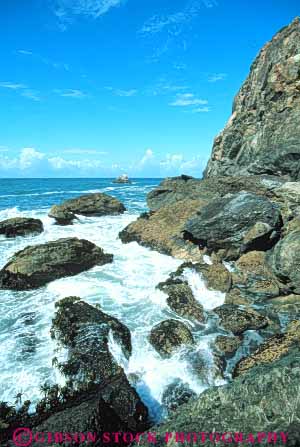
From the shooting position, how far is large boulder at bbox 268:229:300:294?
12.4 meters

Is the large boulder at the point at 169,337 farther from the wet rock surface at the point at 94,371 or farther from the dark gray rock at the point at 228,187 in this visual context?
the dark gray rock at the point at 228,187

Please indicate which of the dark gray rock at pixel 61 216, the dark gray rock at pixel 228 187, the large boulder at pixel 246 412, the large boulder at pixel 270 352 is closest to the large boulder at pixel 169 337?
the large boulder at pixel 270 352

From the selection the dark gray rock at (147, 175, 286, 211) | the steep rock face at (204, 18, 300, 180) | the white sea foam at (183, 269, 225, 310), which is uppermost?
the steep rock face at (204, 18, 300, 180)

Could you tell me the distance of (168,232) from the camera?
20.4m

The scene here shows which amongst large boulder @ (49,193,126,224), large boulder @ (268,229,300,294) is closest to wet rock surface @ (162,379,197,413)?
large boulder @ (268,229,300,294)

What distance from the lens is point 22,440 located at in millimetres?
6191

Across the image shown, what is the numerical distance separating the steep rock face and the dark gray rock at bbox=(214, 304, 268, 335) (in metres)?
→ 17.2

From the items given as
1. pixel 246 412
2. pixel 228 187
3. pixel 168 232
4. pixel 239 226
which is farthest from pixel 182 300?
pixel 228 187

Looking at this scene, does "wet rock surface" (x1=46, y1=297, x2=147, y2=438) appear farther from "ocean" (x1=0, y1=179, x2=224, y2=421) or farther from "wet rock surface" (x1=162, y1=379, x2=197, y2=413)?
"wet rock surface" (x1=162, y1=379, x2=197, y2=413)

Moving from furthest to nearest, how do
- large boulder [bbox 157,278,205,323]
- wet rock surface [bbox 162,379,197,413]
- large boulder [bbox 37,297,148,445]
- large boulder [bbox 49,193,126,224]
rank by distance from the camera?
large boulder [bbox 49,193,126,224]
large boulder [bbox 157,278,205,323]
wet rock surface [bbox 162,379,197,413]
large boulder [bbox 37,297,148,445]

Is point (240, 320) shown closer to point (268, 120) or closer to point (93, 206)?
point (93, 206)

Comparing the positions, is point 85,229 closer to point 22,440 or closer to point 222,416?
point 22,440

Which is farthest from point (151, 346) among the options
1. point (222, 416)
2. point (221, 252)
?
point (221, 252)

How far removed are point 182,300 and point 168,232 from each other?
845 centimetres
